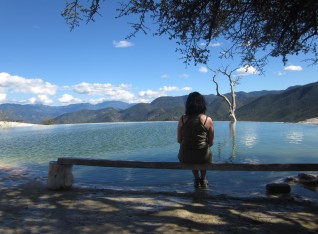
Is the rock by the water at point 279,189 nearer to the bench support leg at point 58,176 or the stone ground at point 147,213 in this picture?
the stone ground at point 147,213

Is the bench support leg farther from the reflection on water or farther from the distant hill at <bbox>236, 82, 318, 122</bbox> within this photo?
the distant hill at <bbox>236, 82, 318, 122</bbox>

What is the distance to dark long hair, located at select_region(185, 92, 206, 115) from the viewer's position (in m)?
7.75

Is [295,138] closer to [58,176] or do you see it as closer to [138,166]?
[138,166]

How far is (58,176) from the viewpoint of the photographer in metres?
8.27

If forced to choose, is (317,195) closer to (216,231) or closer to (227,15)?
(216,231)

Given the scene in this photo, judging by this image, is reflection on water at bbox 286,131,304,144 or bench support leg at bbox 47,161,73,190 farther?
reflection on water at bbox 286,131,304,144

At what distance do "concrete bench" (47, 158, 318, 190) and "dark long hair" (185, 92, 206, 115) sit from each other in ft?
3.88

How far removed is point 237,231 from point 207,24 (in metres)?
6.27

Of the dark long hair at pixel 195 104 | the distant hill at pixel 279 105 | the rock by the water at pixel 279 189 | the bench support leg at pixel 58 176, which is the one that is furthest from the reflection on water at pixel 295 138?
the distant hill at pixel 279 105

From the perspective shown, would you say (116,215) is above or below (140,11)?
below

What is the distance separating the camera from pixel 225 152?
16703 millimetres

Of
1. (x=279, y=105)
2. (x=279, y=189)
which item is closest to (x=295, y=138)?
(x=279, y=189)

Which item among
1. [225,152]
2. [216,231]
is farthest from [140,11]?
[225,152]

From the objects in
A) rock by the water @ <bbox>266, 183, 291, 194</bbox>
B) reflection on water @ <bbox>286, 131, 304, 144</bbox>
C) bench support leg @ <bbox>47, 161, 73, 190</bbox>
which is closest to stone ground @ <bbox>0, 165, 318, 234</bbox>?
bench support leg @ <bbox>47, 161, 73, 190</bbox>
